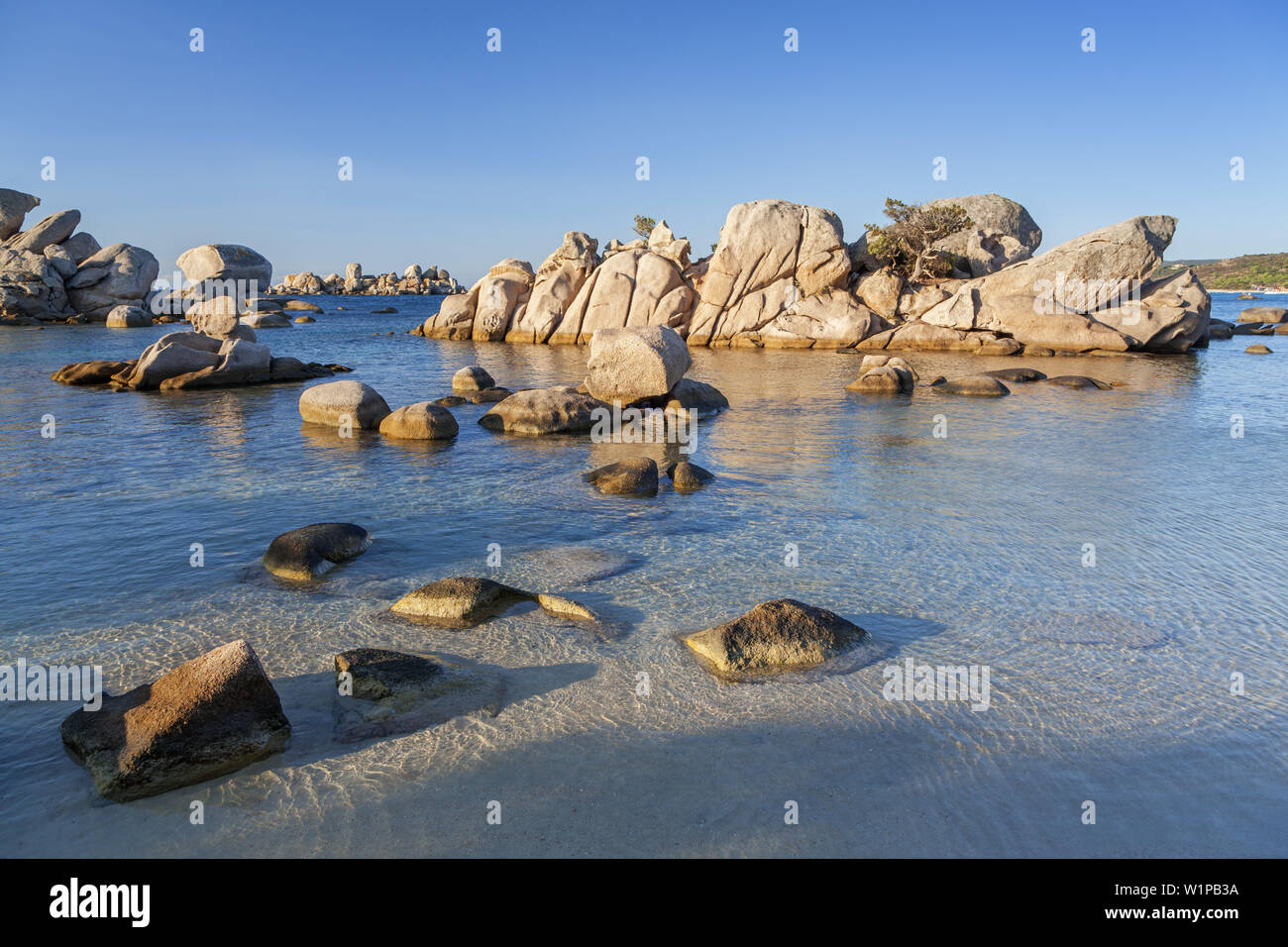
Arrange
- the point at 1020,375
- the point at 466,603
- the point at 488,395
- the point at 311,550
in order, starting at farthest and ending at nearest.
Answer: the point at 1020,375 < the point at 488,395 < the point at 311,550 < the point at 466,603

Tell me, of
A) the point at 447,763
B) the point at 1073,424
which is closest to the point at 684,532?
the point at 447,763

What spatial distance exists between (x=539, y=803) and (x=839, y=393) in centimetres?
2190

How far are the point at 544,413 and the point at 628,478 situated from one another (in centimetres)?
597

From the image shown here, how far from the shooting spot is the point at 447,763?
5.54 m

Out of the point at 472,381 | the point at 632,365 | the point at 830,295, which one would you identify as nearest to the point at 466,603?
the point at 632,365

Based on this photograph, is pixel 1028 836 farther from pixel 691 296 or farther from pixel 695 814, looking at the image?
pixel 691 296

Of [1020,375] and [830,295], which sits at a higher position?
[830,295]

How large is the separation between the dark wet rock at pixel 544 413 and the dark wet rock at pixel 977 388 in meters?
12.3

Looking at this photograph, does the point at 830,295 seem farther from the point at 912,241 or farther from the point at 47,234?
the point at 47,234

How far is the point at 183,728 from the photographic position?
5.52m

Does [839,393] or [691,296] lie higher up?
→ [691,296]

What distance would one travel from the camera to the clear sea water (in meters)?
4.94

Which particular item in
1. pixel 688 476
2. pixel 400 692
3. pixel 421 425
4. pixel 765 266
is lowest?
pixel 400 692
